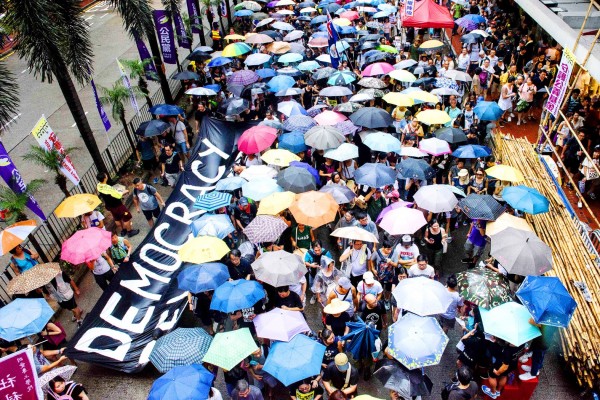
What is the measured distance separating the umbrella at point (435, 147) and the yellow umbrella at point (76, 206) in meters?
7.11

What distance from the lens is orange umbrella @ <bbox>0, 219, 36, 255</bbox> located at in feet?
28.0

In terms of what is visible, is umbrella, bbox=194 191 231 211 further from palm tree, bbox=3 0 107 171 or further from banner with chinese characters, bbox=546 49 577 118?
banner with chinese characters, bbox=546 49 577 118

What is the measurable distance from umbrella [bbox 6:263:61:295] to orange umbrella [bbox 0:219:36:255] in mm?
699

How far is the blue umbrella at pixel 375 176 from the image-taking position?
31.1 ft

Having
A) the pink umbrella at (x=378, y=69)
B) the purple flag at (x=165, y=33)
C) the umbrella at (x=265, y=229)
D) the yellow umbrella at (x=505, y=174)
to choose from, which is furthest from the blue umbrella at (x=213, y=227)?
the purple flag at (x=165, y=33)

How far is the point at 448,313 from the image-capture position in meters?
7.65

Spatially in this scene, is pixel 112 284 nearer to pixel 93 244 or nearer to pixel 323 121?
pixel 93 244

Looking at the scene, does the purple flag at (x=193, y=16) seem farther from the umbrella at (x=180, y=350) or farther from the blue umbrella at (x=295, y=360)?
the blue umbrella at (x=295, y=360)

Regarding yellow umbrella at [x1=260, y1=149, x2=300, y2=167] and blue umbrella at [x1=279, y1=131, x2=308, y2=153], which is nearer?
yellow umbrella at [x1=260, y1=149, x2=300, y2=167]

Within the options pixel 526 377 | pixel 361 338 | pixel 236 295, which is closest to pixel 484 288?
pixel 526 377

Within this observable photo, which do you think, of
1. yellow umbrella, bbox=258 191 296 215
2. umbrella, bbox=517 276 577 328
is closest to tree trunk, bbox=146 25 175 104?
yellow umbrella, bbox=258 191 296 215


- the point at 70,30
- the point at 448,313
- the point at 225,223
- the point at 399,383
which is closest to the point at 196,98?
the point at 70,30

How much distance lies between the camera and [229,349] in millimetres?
6438

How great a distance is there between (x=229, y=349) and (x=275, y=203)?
3291 millimetres
